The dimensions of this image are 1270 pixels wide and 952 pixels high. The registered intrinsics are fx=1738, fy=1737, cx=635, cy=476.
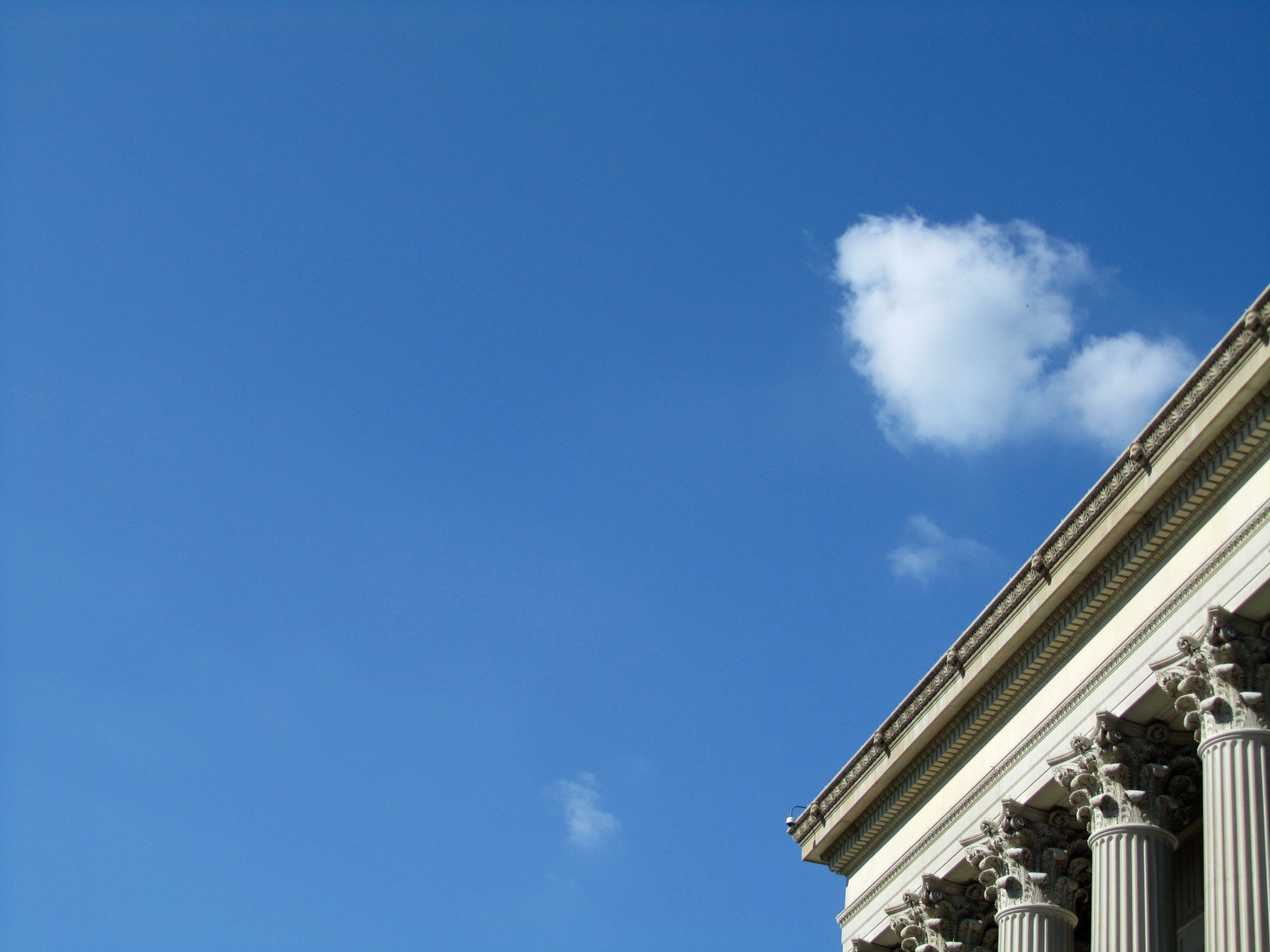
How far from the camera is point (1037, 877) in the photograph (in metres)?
38.7

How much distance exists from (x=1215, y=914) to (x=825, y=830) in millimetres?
18082

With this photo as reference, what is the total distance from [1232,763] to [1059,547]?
23.9 ft

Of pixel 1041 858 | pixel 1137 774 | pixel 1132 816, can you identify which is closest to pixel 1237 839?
pixel 1132 816

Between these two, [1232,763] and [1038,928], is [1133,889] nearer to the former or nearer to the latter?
[1232,763]

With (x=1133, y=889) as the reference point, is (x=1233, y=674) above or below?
above

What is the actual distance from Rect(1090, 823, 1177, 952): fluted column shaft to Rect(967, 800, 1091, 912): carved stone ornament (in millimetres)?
2855

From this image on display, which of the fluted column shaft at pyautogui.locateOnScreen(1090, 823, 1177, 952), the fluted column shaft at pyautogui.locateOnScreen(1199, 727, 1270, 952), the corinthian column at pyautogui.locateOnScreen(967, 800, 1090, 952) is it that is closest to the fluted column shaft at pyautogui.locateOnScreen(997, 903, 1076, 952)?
the corinthian column at pyautogui.locateOnScreen(967, 800, 1090, 952)

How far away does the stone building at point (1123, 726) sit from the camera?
3275 cm

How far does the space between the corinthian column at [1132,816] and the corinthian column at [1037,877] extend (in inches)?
85.6

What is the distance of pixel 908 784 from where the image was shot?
44625 millimetres

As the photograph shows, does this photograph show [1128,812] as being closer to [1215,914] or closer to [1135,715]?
[1135,715]

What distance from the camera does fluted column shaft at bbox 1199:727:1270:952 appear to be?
3036 centimetres

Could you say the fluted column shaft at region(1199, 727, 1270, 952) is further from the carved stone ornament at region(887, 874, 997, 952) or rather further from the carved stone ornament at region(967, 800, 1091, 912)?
the carved stone ornament at region(887, 874, 997, 952)

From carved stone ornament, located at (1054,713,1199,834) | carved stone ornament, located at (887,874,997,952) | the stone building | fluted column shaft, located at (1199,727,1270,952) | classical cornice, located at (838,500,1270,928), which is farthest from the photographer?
carved stone ornament, located at (887,874,997,952)
